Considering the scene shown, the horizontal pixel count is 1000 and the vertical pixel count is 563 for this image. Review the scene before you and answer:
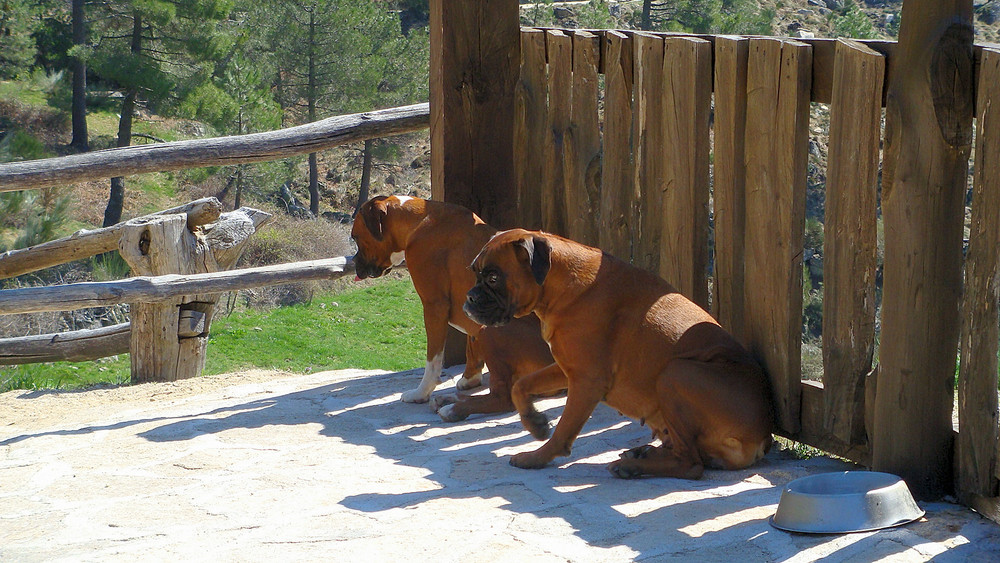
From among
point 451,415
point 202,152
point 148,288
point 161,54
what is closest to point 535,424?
point 451,415

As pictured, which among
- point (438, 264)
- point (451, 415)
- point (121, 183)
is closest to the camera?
point (451, 415)

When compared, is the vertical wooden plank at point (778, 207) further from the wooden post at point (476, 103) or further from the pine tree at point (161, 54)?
the pine tree at point (161, 54)

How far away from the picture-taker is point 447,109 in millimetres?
6320

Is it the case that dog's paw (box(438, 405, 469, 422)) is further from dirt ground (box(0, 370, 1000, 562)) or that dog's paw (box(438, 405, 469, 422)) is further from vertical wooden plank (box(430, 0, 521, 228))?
vertical wooden plank (box(430, 0, 521, 228))

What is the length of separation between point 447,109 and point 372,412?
2041 millimetres

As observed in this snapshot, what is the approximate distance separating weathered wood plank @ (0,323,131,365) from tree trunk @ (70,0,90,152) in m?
19.6

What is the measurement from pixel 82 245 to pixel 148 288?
1877mm

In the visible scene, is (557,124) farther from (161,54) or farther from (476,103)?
(161,54)

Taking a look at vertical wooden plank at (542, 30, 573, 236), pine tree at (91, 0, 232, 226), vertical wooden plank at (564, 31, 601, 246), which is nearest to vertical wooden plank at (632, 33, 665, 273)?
vertical wooden plank at (564, 31, 601, 246)

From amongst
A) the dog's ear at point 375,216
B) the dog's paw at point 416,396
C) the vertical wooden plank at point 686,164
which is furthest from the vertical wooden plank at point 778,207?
the dog's ear at point 375,216

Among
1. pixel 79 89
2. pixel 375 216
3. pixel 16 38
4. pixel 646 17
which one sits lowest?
pixel 79 89

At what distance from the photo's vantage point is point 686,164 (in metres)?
5.06

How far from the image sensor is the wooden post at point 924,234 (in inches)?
144

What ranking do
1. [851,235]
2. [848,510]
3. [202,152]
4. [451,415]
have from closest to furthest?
[848,510] → [851,235] → [451,415] → [202,152]
